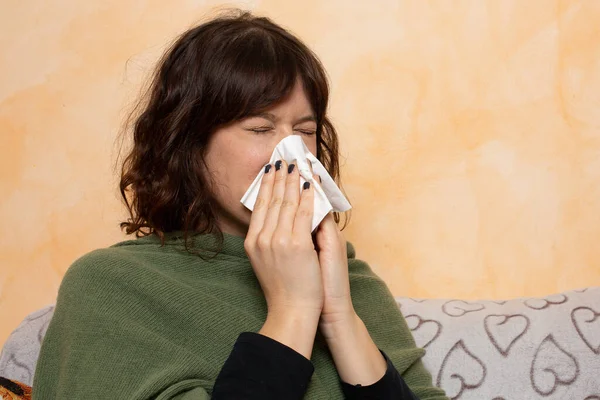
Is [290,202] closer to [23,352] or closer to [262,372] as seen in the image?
[262,372]

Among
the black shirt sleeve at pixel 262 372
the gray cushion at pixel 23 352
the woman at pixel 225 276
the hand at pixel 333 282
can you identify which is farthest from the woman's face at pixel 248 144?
the gray cushion at pixel 23 352

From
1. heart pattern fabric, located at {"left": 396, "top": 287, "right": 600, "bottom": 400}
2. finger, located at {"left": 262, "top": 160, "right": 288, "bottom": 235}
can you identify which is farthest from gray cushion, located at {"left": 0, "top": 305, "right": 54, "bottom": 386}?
heart pattern fabric, located at {"left": 396, "top": 287, "right": 600, "bottom": 400}

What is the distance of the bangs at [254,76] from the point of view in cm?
110

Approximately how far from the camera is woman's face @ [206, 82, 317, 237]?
1.09m

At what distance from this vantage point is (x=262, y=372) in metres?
0.91

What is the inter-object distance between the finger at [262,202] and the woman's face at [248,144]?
1.7 inches

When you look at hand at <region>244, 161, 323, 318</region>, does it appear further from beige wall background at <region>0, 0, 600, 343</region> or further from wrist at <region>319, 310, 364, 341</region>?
beige wall background at <region>0, 0, 600, 343</region>

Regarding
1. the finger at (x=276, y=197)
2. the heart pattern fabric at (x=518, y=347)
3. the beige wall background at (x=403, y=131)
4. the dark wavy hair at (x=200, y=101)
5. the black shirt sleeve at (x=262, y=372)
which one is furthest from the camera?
the beige wall background at (x=403, y=131)

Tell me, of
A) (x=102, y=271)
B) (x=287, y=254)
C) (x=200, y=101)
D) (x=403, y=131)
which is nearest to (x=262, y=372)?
(x=287, y=254)

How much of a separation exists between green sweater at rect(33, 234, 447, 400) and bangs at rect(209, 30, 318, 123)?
23 centimetres

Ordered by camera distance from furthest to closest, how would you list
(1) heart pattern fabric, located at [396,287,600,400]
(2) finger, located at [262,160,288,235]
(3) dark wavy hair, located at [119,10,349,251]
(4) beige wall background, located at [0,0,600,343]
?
1. (4) beige wall background, located at [0,0,600,343]
2. (1) heart pattern fabric, located at [396,287,600,400]
3. (3) dark wavy hair, located at [119,10,349,251]
4. (2) finger, located at [262,160,288,235]

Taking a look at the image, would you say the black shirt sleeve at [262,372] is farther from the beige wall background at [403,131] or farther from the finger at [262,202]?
the beige wall background at [403,131]

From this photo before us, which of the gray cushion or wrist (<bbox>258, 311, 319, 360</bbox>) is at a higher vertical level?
wrist (<bbox>258, 311, 319, 360</bbox>)

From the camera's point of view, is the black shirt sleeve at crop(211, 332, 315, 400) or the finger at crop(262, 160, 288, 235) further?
the finger at crop(262, 160, 288, 235)
